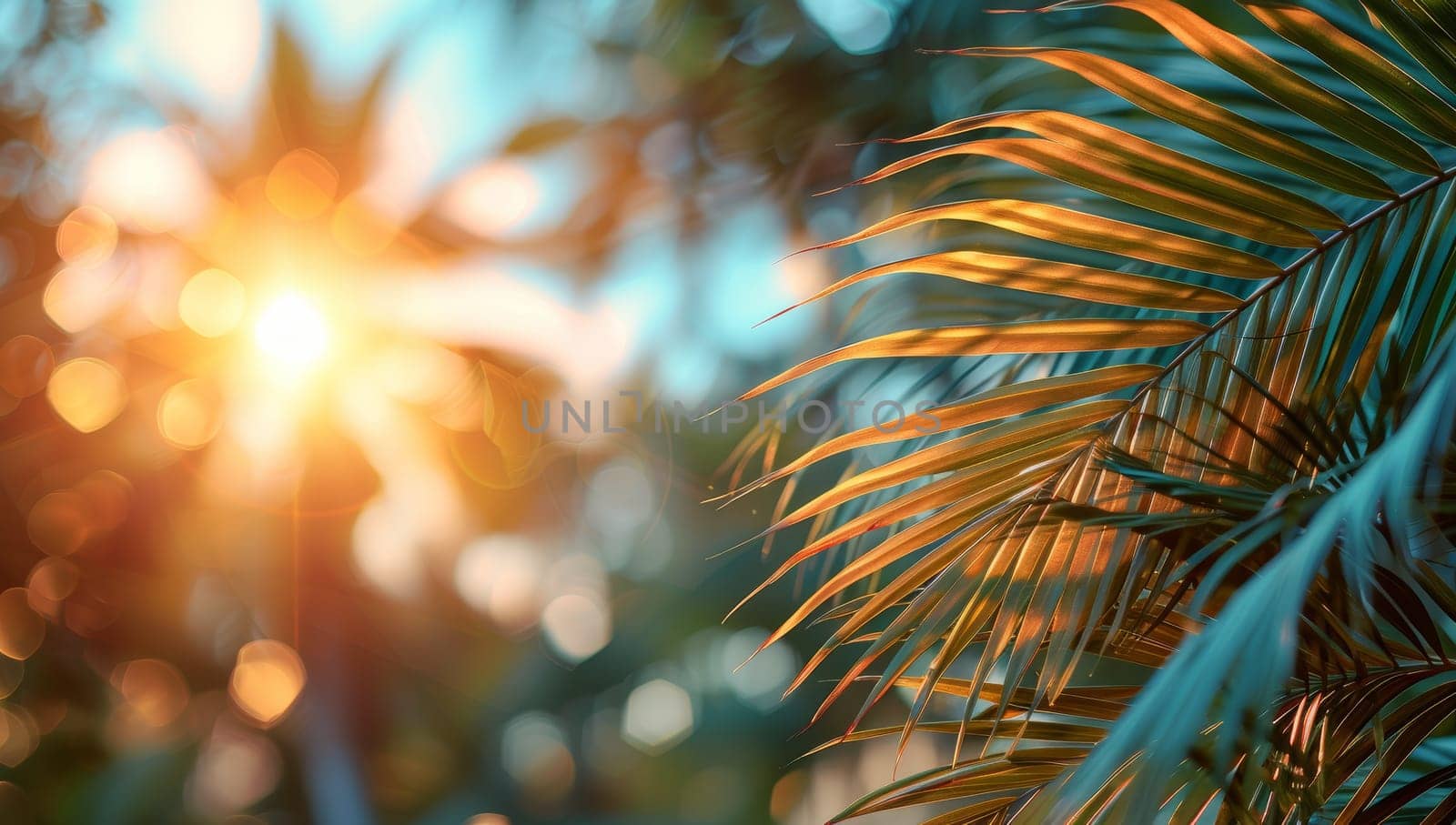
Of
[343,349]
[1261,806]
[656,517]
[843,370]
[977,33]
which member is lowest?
[1261,806]

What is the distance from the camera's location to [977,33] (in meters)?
1.59

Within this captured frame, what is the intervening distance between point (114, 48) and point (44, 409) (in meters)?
1.15

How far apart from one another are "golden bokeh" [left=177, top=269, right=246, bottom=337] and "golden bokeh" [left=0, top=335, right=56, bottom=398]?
0.38 meters

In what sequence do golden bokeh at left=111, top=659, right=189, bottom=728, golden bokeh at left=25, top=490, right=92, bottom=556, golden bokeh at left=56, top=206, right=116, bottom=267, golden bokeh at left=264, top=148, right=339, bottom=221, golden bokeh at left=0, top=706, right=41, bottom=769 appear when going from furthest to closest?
golden bokeh at left=111, top=659, right=189, bottom=728, golden bokeh at left=0, top=706, right=41, bottom=769, golden bokeh at left=25, top=490, right=92, bottom=556, golden bokeh at left=264, top=148, right=339, bottom=221, golden bokeh at left=56, top=206, right=116, bottom=267

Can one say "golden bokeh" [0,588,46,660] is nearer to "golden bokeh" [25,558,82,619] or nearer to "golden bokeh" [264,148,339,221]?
"golden bokeh" [25,558,82,619]

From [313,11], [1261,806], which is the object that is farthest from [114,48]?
[1261,806]

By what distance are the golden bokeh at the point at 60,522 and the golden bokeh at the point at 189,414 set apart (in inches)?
16.1

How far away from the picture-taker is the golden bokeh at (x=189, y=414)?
2893 millimetres

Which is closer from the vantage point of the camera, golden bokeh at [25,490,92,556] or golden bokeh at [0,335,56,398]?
golden bokeh at [0,335,56,398]

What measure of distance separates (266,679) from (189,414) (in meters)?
1.22

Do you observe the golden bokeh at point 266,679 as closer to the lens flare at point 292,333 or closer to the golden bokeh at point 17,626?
the golden bokeh at point 17,626

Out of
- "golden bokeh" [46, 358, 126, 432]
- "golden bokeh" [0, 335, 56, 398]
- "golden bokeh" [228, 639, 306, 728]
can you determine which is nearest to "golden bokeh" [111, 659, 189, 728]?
"golden bokeh" [228, 639, 306, 728]

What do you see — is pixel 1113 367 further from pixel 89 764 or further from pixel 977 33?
pixel 89 764

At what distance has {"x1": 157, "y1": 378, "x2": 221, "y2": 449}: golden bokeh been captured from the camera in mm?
2893
